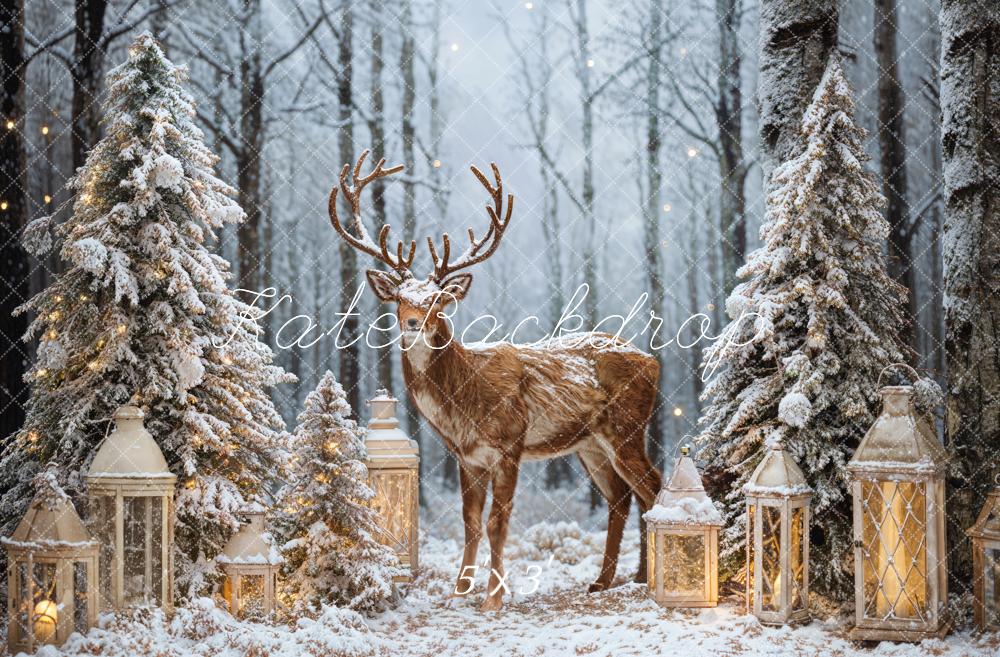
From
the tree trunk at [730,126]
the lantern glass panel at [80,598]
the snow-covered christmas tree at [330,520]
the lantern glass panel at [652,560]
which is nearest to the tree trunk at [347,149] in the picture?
the tree trunk at [730,126]

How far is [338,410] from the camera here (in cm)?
652

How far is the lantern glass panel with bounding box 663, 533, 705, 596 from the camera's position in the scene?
20.5ft

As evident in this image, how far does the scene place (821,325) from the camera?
6.11 m

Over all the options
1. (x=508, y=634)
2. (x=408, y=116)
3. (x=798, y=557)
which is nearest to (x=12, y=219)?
(x=508, y=634)

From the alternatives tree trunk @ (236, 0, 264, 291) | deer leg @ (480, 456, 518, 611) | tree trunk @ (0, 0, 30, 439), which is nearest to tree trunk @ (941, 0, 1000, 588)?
deer leg @ (480, 456, 518, 611)

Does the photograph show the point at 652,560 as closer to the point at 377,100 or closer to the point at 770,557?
the point at 770,557

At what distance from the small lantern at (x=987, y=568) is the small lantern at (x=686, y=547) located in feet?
4.65

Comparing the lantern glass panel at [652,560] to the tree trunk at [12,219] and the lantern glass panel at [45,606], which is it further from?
the tree trunk at [12,219]

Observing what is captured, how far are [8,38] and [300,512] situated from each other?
413 centimetres

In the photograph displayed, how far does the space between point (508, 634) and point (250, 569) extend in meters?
1.58

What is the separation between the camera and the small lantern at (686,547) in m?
6.20

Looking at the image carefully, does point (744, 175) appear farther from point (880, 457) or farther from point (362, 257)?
point (880, 457)

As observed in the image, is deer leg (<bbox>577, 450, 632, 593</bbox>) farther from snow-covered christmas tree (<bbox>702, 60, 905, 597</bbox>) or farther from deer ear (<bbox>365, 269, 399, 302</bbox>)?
deer ear (<bbox>365, 269, 399, 302</bbox>)

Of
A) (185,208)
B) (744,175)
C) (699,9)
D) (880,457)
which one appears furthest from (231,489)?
(699,9)
